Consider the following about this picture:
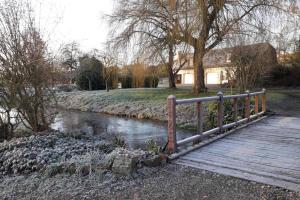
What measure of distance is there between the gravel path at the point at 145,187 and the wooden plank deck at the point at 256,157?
25cm

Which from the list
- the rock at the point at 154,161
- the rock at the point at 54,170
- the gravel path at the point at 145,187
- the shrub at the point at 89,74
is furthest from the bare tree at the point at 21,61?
the shrub at the point at 89,74

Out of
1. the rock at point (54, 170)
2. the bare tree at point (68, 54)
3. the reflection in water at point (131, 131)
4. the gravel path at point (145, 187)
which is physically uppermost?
the bare tree at point (68, 54)

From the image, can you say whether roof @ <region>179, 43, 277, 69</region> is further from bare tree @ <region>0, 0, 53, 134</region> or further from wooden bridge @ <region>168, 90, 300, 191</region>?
bare tree @ <region>0, 0, 53, 134</region>

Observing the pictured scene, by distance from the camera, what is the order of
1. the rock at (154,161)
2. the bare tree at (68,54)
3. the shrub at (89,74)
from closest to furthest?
the rock at (154,161) → the bare tree at (68,54) → the shrub at (89,74)

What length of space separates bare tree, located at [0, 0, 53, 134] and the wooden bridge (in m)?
→ 3.25

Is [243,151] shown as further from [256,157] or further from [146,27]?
[146,27]

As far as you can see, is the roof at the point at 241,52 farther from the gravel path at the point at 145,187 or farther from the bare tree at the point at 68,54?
the gravel path at the point at 145,187

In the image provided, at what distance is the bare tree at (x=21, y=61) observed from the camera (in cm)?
525

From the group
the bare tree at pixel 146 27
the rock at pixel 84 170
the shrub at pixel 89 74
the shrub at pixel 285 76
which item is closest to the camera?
the rock at pixel 84 170

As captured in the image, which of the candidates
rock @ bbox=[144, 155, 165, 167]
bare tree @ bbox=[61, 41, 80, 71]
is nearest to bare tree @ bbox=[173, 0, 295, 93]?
bare tree @ bbox=[61, 41, 80, 71]

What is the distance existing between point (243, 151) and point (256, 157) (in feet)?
1.14

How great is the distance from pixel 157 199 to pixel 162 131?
5.70 meters

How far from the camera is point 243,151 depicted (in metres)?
4.38

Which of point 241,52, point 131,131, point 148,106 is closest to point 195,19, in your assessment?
point 241,52
